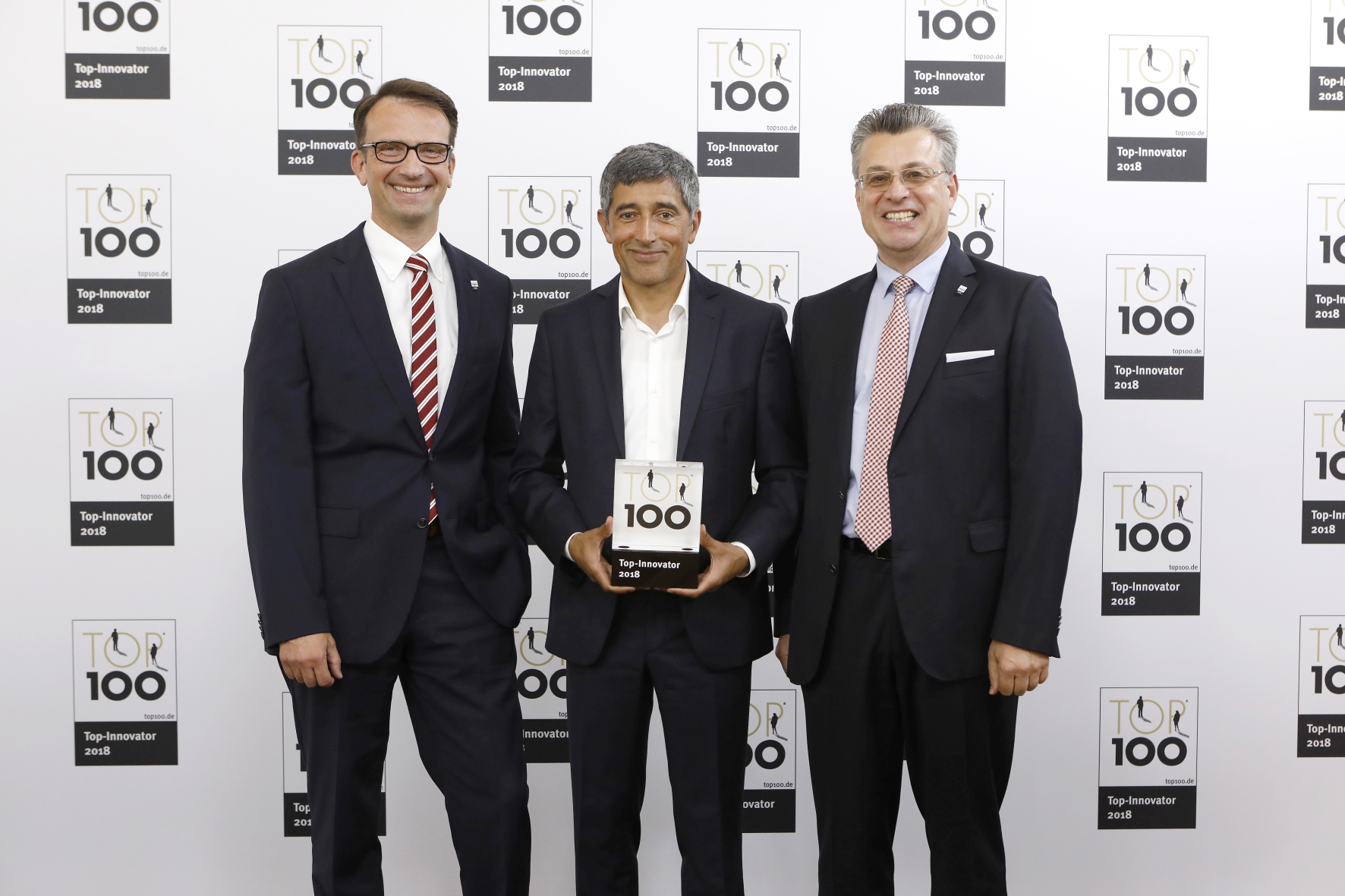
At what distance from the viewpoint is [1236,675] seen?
308 cm

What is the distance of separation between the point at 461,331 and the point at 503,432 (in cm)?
30

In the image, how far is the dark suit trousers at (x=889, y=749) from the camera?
1.99 meters

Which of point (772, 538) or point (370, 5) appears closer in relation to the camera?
point (772, 538)

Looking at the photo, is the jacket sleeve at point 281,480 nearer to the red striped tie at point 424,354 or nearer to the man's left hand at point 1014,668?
the red striped tie at point 424,354

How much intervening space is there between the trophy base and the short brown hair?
3.58 ft

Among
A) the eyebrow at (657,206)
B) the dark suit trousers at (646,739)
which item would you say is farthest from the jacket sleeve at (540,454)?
the eyebrow at (657,206)

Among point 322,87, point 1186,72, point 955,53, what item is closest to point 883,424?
point 955,53

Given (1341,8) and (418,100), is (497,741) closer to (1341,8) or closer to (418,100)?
(418,100)

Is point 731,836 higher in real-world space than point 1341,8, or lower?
lower

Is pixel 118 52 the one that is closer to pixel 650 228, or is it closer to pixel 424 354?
pixel 424 354

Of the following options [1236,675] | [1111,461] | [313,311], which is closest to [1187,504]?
[1111,461]

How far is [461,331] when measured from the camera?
213 centimetres

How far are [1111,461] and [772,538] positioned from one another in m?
1.60

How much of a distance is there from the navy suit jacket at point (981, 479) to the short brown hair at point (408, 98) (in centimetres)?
125
